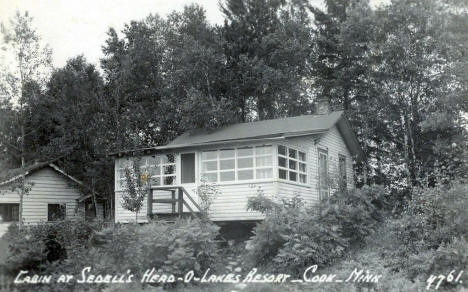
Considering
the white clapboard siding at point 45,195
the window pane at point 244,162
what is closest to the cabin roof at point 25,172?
the white clapboard siding at point 45,195

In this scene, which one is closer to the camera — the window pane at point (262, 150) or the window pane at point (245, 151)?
the window pane at point (262, 150)

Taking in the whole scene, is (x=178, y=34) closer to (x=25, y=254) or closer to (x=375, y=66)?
(x=375, y=66)

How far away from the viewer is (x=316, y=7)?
1300 inches

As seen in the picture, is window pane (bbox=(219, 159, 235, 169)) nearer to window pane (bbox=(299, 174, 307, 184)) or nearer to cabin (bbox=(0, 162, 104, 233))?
window pane (bbox=(299, 174, 307, 184))

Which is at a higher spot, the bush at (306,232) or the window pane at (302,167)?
the window pane at (302,167)

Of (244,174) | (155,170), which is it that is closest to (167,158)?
(155,170)

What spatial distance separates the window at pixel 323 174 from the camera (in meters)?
19.3

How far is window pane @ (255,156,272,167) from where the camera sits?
672 inches

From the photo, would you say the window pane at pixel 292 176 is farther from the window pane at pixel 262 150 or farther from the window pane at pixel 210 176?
the window pane at pixel 210 176

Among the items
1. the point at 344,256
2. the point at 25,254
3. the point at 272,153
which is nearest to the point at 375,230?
the point at 344,256

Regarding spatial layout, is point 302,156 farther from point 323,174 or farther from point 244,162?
point 244,162

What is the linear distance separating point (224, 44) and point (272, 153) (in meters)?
17.1

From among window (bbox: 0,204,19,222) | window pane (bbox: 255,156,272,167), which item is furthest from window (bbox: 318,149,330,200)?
window (bbox: 0,204,19,222)

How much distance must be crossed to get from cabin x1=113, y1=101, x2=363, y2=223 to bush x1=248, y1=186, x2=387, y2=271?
2.52m
